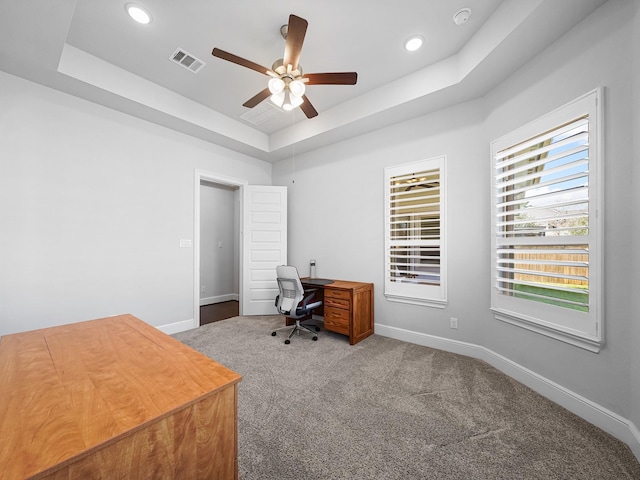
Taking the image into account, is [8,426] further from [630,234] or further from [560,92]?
[560,92]

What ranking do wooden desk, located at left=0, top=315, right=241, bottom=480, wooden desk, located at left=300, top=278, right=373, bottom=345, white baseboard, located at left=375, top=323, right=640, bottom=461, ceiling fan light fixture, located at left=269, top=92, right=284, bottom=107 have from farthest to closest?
wooden desk, located at left=300, top=278, right=373, bottom=345 < ceiling fan light fixture, located at left=269, top=92, right=284, bottom=107 < white baseboard, located at left=375, top=323, right=640, bottom=461 < wooden desk, located at left=0, top=315, right=241, bottom=480

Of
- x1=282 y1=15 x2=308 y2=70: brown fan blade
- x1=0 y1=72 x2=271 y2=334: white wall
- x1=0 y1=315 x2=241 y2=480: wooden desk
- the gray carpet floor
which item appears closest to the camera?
x1=0 y1=315 x2=241 y2=480: wooden desk

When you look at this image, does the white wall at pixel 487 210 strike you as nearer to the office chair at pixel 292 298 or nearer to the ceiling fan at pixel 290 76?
the office chair at pixel 292 298

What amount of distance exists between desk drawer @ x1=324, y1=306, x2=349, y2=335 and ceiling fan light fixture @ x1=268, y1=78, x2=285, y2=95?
102 inches

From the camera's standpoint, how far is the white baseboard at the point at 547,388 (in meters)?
1.68

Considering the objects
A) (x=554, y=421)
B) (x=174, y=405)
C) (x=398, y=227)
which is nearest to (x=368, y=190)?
(x=398, y=227)

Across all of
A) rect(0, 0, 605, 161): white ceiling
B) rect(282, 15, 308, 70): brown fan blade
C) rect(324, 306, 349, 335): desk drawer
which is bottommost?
rect(324, 306, 349, 335): desk drawer

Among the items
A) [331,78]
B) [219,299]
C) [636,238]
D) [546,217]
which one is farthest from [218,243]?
[636,238]

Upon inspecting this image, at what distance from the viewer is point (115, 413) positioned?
84 cm

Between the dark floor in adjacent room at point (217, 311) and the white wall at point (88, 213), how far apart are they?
726 millimetres

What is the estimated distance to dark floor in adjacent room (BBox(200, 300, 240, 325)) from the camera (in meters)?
4.59

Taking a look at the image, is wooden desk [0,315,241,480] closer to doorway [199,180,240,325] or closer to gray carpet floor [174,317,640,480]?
gray carpet floor [174,317,640,480]

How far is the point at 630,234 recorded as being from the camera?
1.67 m

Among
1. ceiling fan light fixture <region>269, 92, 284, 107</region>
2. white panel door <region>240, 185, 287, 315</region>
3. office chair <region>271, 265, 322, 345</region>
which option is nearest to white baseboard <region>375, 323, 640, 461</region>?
office chair <region>271, 265, 322, 345</region>
